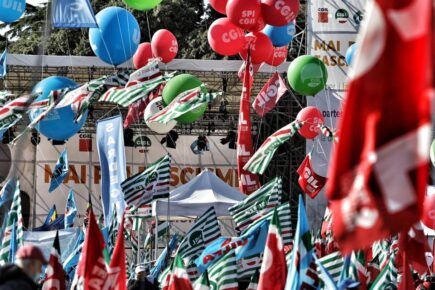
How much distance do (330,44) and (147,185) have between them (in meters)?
11.0

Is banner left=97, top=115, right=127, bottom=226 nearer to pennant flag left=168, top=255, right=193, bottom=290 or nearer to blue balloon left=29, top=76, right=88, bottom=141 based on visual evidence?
pennant flag left=168, top=255, right=193, bottom=290

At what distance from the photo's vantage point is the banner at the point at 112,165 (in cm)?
1288

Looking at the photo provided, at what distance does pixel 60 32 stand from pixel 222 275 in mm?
29530

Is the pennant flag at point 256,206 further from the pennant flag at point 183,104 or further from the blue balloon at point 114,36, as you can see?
the blue balloon at point 114,36

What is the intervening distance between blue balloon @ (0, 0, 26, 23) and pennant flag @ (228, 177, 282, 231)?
16.5ft

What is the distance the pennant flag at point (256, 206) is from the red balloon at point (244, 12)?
16.1ft

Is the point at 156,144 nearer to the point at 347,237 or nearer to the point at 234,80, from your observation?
the point at 234,80

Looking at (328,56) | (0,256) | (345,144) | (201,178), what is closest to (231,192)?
(201,178)

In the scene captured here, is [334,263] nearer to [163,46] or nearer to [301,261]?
[301,261]

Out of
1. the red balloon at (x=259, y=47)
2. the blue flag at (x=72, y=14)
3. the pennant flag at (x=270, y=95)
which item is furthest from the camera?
the pennant flag at (x=270, y=95)

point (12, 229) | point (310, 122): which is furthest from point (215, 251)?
point (310, 122)

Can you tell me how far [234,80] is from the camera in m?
26.8

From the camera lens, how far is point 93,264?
29.0 feet

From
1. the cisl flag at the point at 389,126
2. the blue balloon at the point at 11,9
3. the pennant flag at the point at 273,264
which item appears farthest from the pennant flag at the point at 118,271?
the blue balloon at the point at 11,9
